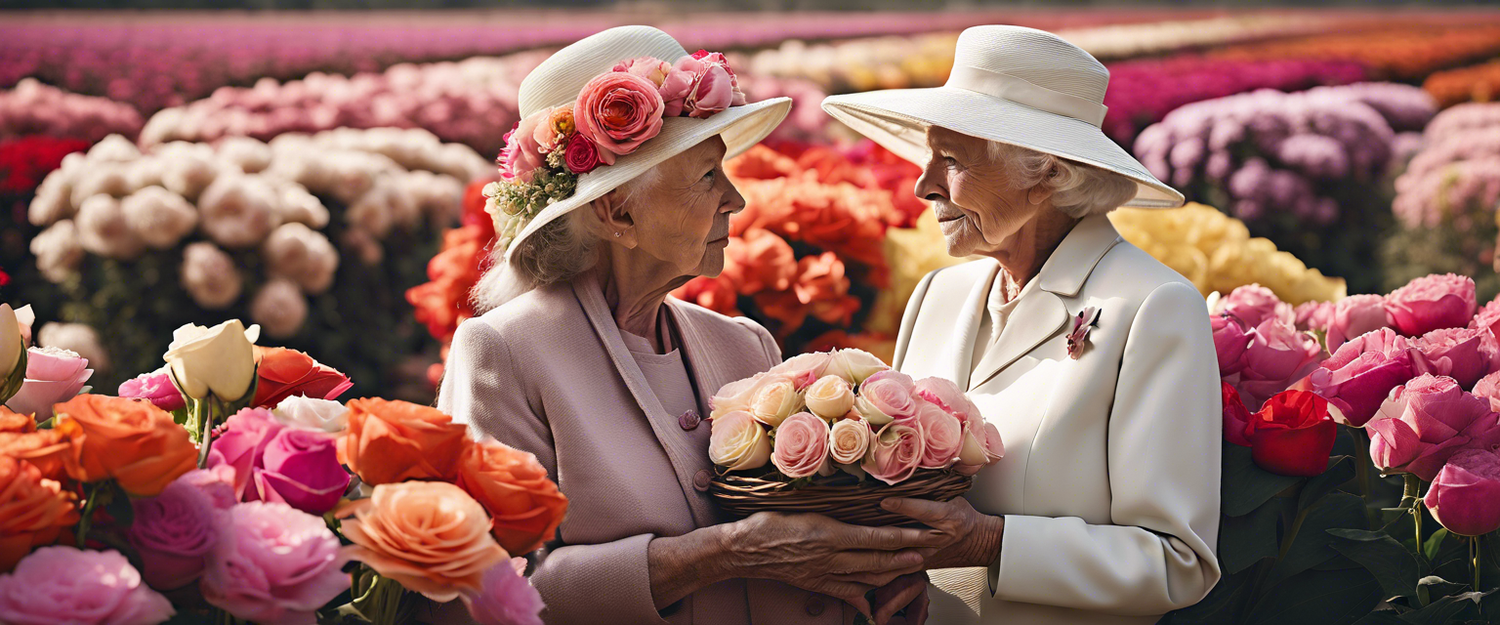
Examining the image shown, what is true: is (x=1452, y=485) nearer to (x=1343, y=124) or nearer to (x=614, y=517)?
(x=614, y=517)

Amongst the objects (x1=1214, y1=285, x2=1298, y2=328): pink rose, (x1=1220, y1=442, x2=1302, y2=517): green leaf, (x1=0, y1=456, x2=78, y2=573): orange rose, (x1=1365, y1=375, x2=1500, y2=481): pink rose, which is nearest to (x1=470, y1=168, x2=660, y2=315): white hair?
(x1=0, y1=456, x2=78, y2=573): orange rose

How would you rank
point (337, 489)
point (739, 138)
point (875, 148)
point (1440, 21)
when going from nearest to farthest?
1. point (337, 489)
2. point (739, 138)
3. point (875, 148)
4. point (1440, 21)

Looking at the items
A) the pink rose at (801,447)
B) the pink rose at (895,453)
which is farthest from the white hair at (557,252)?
the pink rose at (895,453)

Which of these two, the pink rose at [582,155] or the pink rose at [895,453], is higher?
the pink rose at [582,155]

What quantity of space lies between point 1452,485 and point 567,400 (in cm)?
191

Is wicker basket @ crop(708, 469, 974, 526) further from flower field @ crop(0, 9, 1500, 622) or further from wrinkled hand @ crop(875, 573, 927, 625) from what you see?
flower field @ crop(0, 9, 1500, 622)

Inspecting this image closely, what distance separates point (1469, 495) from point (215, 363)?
2.49 m

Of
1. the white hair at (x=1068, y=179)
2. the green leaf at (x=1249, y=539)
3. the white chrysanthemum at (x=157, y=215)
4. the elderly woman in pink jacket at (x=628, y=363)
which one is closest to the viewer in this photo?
the elderly woman in pink jacket at (x=628, y=363)

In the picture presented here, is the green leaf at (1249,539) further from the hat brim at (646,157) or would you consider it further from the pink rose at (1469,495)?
the hat brim at (646,157)

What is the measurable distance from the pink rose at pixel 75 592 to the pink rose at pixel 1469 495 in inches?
96.7

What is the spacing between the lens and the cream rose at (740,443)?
221cm

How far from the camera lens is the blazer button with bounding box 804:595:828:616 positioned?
2414mm

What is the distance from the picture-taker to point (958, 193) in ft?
8.92

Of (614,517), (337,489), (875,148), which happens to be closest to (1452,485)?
(614,517)
